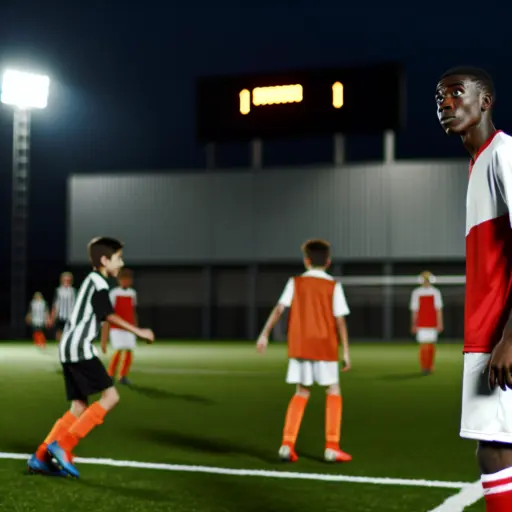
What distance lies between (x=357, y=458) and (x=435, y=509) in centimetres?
225

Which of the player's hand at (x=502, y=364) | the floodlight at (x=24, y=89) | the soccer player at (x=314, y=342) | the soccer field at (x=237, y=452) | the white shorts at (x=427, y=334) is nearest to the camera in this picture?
the player's hand at (x=502, y=364)

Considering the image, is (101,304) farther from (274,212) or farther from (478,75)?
(274,212)

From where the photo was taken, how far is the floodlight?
4175cm

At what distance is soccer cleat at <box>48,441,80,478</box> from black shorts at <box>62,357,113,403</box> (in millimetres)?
429

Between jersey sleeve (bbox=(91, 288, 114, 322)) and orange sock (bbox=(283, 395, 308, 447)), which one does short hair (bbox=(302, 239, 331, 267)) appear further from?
jersey sleeve (bbox=(91, 288, 114, 322))

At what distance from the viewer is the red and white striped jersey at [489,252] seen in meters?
3.60

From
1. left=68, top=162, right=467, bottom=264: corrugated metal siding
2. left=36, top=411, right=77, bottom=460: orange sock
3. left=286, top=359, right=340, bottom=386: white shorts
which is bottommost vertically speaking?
left=36, top=411, right=77, bottom=460: orange sock

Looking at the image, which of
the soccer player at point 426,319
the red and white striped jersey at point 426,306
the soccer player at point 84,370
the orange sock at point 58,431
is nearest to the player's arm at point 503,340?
the soccer player at point 84,370

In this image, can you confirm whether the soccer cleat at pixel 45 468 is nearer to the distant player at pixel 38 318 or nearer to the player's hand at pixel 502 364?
the player's hand at pixel 502 364

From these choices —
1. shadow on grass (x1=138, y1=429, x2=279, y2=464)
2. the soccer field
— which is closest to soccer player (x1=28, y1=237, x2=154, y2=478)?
the soccer field

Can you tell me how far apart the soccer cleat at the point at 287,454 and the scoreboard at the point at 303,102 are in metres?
25.3

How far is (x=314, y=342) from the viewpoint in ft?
27.8

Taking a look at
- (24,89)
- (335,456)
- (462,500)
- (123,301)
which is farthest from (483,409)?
(24,89)

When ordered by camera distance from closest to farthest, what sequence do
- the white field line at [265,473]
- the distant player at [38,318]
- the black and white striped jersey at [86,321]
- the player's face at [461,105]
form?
the player's face at [461,105], the white field line at [265,473], the black and white striped jersey at [86,321], the distant player at [38,318]
